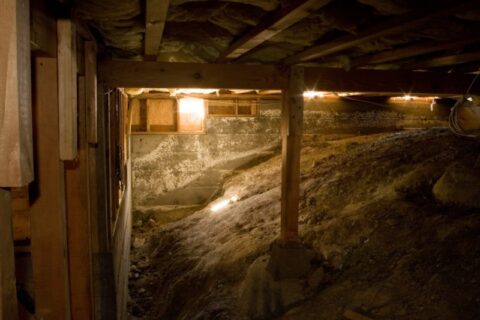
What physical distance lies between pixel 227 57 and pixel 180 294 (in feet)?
10.8

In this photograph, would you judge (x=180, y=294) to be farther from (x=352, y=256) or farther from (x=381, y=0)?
(x=381, y=0)

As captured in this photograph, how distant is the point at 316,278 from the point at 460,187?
82.7 inches

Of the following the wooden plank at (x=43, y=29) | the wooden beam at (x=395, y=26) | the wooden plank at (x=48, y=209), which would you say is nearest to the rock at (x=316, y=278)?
the wooden beam at (x=395, y=26)

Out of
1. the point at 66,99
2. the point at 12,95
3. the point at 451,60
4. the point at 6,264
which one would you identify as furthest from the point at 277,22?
the point at 451,60

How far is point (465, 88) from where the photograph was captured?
4.96 meters

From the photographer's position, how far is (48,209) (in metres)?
1.84

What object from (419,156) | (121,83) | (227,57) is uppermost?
(227,57)

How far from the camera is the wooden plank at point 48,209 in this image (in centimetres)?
184

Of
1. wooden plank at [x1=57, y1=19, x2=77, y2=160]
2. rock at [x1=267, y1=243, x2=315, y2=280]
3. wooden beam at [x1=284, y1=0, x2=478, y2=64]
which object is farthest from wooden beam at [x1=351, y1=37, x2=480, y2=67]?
wooden plank at [x1=57, y1=19, x2=77, y2=160]

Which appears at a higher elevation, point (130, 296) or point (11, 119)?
point (11, 119)

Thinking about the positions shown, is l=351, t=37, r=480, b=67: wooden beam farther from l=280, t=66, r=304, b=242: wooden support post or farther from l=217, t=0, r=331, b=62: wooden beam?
l=217, t=0, r=331, b=62: wooden beam

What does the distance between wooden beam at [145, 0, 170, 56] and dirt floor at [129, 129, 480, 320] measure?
2.90 m

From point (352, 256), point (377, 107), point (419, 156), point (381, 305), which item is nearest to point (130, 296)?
point (352, 256)

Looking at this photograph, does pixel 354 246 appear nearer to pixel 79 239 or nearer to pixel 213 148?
pixel 79 239
